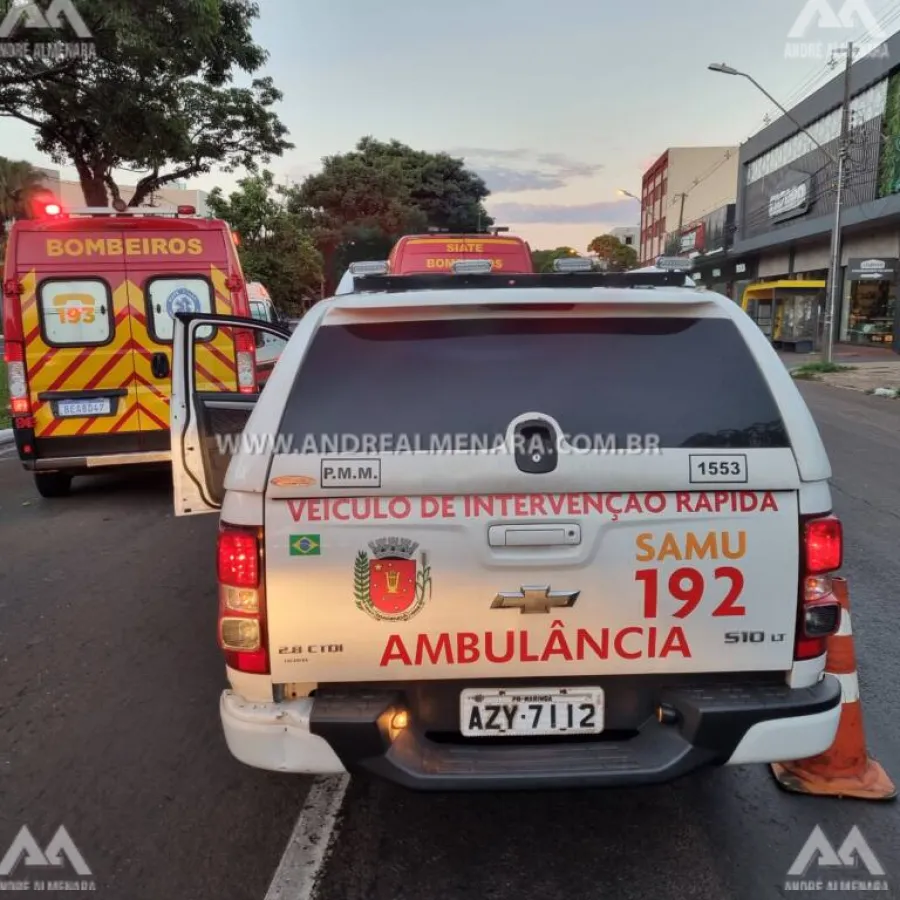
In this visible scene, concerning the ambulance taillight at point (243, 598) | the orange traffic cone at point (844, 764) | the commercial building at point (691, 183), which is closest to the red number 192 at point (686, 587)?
the orange traffic cone at point (844, 764)

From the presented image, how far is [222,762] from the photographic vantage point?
3.38 metres

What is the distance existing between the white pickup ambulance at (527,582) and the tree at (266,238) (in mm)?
25388

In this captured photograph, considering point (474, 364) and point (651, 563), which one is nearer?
point (651, 563)

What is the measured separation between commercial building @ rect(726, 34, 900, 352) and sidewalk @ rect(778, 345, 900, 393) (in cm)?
118

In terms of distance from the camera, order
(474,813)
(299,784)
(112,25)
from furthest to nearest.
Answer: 1. (112,25)
2. (299,784)
3. (474,813)

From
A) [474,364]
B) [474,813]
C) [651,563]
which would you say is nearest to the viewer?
[651,563]

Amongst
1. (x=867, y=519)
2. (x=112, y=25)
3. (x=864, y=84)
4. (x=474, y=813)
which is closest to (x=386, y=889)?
(x=474, y=813)

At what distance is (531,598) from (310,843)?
120cm

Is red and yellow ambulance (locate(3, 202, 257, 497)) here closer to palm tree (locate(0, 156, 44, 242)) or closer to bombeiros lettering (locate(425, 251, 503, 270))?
bombeiros lettering (locate(425, 251, 503, 270))

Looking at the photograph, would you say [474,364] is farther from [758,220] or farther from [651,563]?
[758,220]

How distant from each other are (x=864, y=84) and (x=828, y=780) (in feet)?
108

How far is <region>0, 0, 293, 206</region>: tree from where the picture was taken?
11.4 metres

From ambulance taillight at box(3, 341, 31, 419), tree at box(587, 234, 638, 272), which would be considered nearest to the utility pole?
ambulance taillight at box(3, 341, 31, 419)

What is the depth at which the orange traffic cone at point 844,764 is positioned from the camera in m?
3.07
